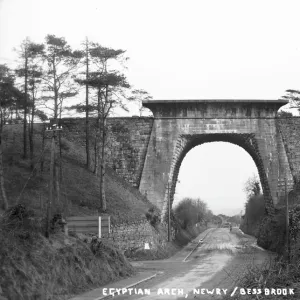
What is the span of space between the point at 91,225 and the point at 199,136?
1744 centimetres

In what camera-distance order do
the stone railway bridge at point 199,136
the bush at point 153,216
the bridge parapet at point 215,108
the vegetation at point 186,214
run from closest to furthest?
the bush at point 153,216, the bridge parapet at point 215,108, the stone railway bridge at point 199,136, the vegetation at point 186,214

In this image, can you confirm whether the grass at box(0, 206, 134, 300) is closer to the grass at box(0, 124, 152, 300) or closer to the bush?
the grass at box(0, 124, 152, 300)

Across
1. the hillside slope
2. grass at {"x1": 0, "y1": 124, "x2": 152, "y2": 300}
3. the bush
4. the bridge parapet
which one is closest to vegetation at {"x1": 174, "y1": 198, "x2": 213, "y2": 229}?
the bush

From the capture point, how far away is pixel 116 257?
907 inches

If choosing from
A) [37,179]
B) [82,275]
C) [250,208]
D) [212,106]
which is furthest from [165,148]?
[250,208]

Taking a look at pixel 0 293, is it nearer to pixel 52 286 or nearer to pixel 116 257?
pixel 52 286

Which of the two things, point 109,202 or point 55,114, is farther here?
point 109,202

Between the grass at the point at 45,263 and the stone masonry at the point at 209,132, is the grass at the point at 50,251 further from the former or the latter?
the stone masonry at the point at 209,132

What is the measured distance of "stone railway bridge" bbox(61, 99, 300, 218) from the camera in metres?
43.5

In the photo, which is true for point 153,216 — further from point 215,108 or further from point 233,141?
point 233,141

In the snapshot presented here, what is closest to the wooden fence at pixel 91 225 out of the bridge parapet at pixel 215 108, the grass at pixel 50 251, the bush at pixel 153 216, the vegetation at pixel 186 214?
the grass at pixel 50 251

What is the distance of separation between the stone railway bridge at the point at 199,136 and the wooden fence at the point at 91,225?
13544 millimetres

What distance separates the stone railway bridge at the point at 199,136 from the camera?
43469 millimetres

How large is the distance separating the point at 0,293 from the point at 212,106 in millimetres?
32238
